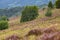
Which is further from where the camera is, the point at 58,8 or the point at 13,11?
the point at 13,11

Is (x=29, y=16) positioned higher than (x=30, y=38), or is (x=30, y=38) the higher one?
(x=30, y=38)

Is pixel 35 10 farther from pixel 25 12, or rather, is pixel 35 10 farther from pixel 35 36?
pixel 35 36

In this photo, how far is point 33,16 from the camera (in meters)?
63.9

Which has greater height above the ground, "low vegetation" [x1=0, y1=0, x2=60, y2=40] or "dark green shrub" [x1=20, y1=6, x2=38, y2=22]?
"low vegetation" [x1=0, y1=0, x2=60, y2=40]

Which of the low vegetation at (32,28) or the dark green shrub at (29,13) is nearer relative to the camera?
the low vegetation at (32,28)

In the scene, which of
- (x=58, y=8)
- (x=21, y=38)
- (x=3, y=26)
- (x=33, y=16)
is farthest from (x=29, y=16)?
(x=21, y=38)

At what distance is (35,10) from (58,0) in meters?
9.52

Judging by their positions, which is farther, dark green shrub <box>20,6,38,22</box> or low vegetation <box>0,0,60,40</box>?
dark green shrub <box>20,6,38,22</box>

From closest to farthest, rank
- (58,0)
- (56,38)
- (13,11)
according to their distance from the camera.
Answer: (56,38) → (58,0) → (13,11)

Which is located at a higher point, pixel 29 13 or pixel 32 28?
pixel 32 28

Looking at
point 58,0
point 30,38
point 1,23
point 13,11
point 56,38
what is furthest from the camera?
point 13,11

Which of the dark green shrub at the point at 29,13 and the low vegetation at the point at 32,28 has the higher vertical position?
the low vegetation at the point at 32,28

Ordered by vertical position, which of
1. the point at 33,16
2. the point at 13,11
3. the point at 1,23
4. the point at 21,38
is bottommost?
the point at 13,11

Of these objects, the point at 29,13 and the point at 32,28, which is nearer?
the point at 32,28
